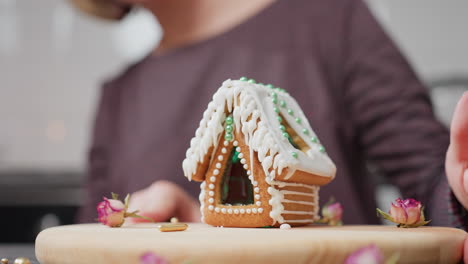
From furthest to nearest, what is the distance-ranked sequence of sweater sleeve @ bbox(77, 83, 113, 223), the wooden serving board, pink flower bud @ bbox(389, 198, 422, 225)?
sweater sleeve @ bbox(77, 83, 113, 223) < pink flower bud @ bbox(389, 198, 422, 225) < the wooden serving board

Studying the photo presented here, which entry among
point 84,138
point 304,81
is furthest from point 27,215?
point 304,81

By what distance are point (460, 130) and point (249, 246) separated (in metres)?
0.23

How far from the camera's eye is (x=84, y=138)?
290 cm

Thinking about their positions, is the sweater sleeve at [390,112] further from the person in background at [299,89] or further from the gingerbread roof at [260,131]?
the gingerbread roof at [260,131]

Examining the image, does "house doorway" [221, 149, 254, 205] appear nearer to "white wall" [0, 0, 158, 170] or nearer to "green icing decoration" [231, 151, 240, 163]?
"green icing decoration" [231, 151, 240, 163]

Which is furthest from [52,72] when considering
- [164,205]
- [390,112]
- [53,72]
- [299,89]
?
[164,205]

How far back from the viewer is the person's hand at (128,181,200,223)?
696 mm

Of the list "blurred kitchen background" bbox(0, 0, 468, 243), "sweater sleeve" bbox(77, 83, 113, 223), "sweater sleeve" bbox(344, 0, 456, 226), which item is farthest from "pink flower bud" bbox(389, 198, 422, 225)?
"blurred kitchen background" bbox(0, 0, 468, 243)

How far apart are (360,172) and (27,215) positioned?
5.38 ft

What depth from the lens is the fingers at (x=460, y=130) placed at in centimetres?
45

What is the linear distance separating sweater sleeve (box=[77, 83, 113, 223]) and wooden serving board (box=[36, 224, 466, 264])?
3.39 feet

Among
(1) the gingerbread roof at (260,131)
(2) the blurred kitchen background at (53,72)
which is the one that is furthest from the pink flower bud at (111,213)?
(2) the blurred kitchen background at (53,72)

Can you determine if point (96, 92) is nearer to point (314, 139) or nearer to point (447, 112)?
point (447, 112)

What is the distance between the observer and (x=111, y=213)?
564 mm
